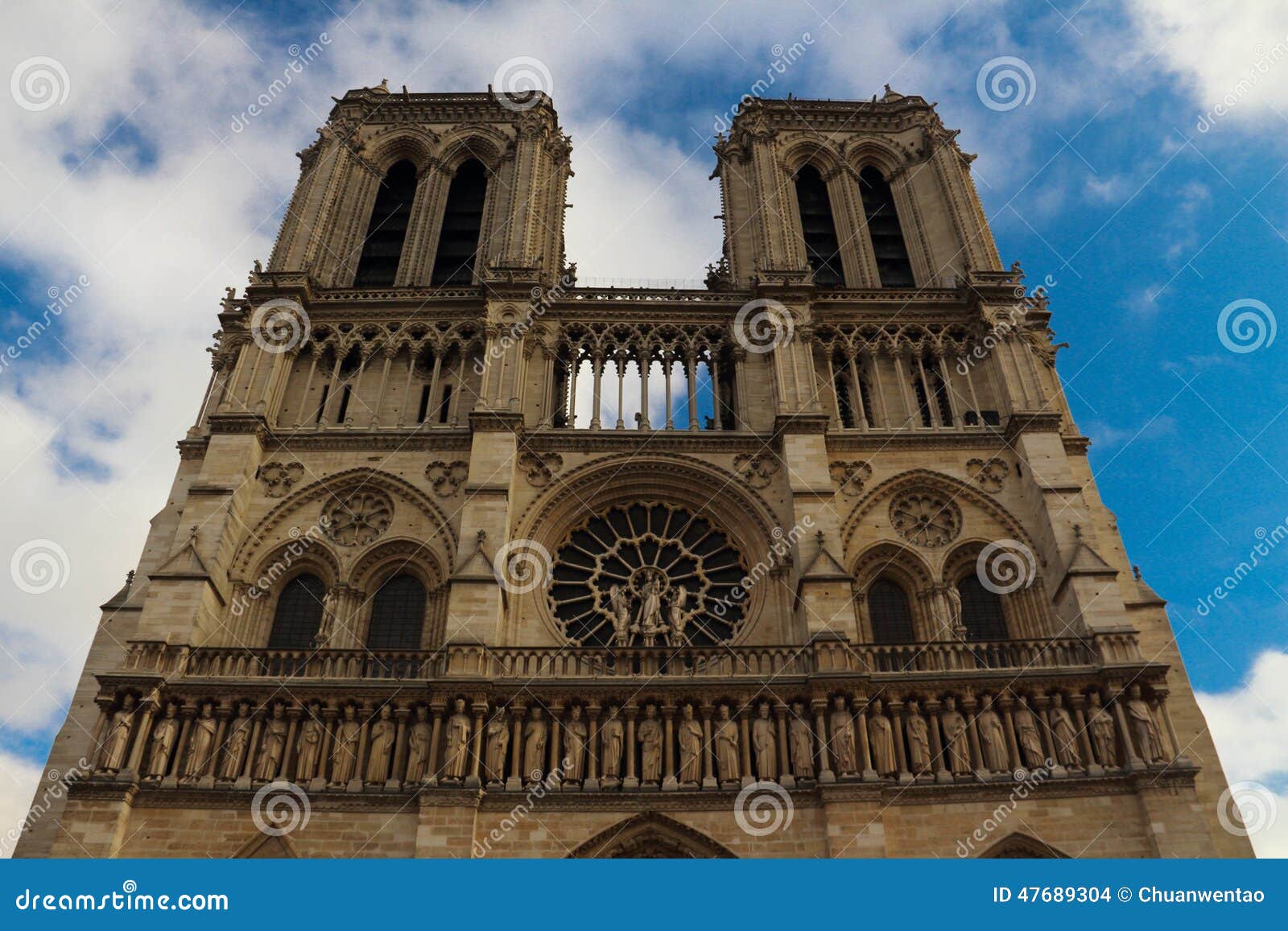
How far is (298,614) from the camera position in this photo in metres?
20.8

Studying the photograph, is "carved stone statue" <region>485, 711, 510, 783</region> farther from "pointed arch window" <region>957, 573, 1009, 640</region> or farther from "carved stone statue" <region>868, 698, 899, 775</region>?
"pointed arch window" <region>957, 573, 1009, 640</region>

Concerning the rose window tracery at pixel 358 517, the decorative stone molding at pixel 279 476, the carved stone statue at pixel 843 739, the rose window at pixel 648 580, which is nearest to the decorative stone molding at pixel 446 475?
the rose window tracery at pixel 358 517

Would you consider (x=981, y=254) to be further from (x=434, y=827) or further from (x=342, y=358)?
(x=434, y=827)

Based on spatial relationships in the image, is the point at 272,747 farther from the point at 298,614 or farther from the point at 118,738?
the point at 298,614

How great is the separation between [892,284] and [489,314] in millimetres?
11143

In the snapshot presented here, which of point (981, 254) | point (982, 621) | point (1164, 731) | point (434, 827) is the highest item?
point (981, 254)

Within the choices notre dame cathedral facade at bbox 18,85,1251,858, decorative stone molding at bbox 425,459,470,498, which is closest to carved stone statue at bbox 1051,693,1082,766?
notre dame cathedral facade at bbox 18,85,1251,858

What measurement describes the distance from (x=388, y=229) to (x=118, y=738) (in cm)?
1683

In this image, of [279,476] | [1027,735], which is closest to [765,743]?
[1027,735]

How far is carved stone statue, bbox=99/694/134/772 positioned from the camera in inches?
659

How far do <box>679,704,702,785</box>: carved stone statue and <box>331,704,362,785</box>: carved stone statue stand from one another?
5.43 metres

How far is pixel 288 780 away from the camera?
16922 mm

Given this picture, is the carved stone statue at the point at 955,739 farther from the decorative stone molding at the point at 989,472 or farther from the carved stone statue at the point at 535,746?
the carved stone statue at the point at 535,746

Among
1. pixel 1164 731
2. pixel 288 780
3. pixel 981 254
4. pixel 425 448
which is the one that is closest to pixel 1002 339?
pixel 981 254
